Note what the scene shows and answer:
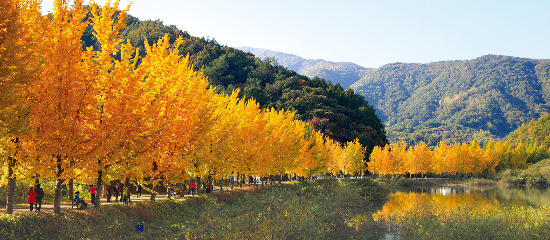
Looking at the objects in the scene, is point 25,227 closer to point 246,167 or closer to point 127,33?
point 246,167

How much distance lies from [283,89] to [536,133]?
91676 millimetres

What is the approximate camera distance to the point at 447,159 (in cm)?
9794

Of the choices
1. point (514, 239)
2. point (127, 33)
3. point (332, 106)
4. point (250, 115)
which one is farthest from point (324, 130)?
point (127, 33)

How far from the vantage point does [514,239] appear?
880 inches

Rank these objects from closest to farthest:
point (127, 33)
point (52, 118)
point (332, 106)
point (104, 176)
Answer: point (52, 118) < point (104, 176) < point (332, 106) < point (127, 33)

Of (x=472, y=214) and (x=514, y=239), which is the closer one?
(x=514, y=239)

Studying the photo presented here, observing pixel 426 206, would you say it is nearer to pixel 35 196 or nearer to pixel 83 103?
pixel 83 103

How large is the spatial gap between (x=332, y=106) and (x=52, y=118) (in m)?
91.6

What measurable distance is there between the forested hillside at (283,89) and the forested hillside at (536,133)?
203 feet

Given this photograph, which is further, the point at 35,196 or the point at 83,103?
the point at 35,196

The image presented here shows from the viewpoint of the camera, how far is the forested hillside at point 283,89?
97.7 metres

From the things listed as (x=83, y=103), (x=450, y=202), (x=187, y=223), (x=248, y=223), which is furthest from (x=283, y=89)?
(x=83, y=103)

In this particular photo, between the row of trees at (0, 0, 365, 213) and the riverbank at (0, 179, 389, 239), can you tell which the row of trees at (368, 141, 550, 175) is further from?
the row of trees at (0, 0, 365, 213)

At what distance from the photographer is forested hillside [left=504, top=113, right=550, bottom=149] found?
13362 centimetres
